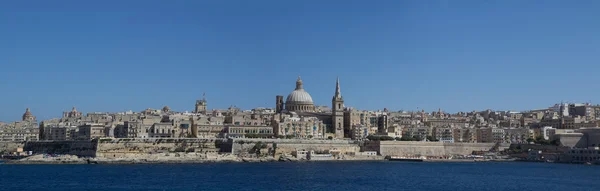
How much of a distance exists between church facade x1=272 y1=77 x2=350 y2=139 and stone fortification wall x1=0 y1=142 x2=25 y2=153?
20126mm

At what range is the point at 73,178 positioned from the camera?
120 feet

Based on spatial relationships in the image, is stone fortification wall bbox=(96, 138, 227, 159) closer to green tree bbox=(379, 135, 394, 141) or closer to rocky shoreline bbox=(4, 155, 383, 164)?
rocky shoreline bbox=(4, 155, 383, 164)

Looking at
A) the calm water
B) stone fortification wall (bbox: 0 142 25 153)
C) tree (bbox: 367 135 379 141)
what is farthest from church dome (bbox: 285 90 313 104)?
the calm water

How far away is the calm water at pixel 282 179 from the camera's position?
33.5m

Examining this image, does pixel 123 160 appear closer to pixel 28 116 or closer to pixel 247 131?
pixel 247 131

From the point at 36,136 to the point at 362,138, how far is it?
28643 mm

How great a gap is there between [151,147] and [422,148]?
23569 millimetres

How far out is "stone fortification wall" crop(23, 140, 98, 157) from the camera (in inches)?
2129

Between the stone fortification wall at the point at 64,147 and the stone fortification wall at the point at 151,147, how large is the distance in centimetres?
92

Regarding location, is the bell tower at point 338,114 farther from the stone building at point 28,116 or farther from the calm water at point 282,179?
the stone building at point 28,116

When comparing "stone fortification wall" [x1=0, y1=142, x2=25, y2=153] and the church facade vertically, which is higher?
the church facade

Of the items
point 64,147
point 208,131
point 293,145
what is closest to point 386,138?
point 293,145

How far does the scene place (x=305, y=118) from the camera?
226 feet

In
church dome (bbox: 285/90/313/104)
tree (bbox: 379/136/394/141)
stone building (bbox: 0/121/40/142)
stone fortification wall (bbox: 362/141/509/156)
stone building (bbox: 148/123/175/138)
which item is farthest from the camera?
church dome (bbox: 285/90/313/104)
